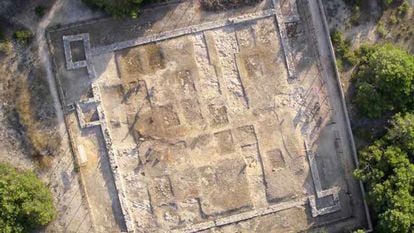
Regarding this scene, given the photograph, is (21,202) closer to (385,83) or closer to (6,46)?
(6,46)

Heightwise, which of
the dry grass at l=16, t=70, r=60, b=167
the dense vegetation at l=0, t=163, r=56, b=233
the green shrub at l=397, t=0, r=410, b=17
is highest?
the green shrub at l=397, t=0, r=410, b=17

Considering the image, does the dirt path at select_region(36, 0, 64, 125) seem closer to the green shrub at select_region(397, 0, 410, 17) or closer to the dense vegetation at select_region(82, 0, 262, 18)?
the dense vegetation at select_region(82, 0, 262, 18)

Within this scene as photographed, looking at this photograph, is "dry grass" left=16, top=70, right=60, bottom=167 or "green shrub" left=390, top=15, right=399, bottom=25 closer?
"dry grass" left=16, top=70, right=60, bottom=167

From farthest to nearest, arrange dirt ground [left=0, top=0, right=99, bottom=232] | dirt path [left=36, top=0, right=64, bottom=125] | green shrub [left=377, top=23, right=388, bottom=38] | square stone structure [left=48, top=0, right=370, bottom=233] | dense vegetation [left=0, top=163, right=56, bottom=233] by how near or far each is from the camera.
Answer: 1. green shrub [left=377, top=23, right=388, bottom=38]
2. square stone structure [left=48, top=0, right=370, bottom=233]
3. dirt path [left=36, top=0, right=64, bottom=125]
4. dirt ground [left=0, top=0, right=99, bottom=232]
5. dense vegetation [left=0, top=163, right=56, bottom=233]

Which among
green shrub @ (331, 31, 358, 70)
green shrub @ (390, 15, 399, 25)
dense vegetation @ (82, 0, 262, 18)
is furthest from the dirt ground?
green shrub @ (390, 15, 399, 25)

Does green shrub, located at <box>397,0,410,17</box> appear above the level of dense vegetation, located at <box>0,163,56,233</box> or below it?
above

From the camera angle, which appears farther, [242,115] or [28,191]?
[242,115]

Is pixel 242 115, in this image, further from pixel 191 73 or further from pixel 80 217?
pixel 80 217

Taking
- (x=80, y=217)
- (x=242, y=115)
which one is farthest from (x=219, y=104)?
(x=80, y=217)
